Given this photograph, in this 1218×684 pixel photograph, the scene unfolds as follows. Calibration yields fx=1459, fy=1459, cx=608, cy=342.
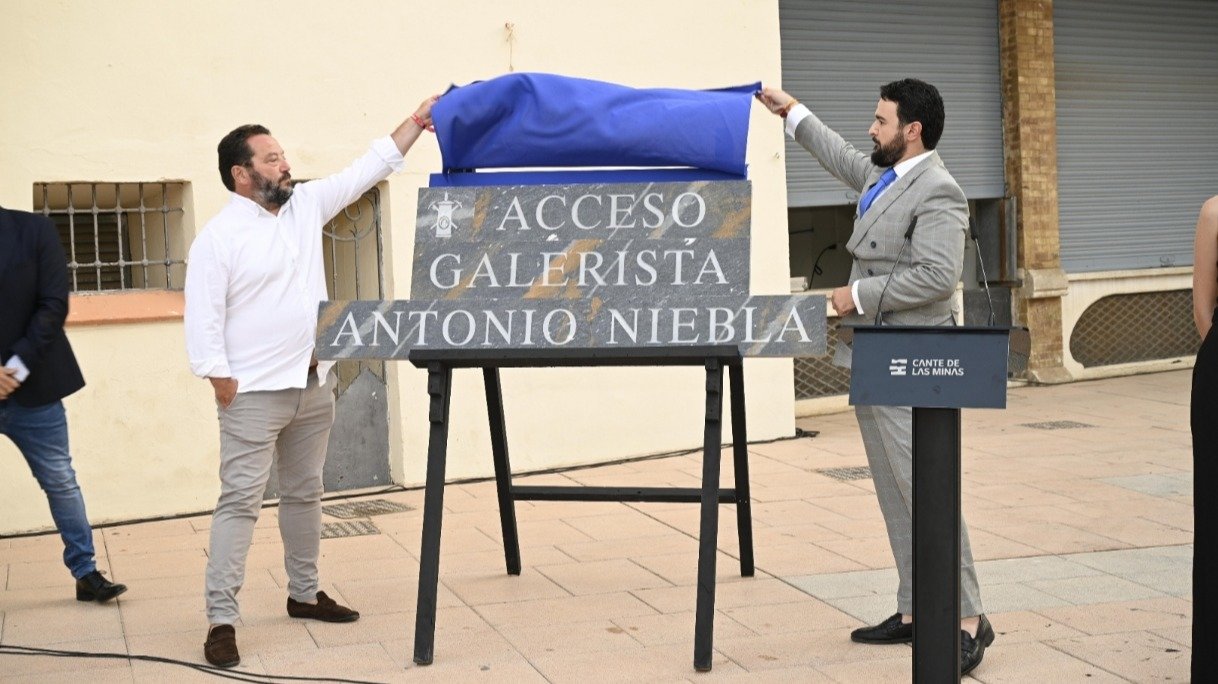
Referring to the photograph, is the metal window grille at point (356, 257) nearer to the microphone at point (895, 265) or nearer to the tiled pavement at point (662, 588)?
the tiled pavement at point (662, 588)

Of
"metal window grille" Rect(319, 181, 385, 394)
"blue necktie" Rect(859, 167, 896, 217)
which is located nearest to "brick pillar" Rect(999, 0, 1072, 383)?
"metal window grille" Rect(319, 181, 385, 394)

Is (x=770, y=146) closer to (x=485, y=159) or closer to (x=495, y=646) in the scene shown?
(x=485, y=159)

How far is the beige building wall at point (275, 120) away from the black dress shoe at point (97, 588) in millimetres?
1758

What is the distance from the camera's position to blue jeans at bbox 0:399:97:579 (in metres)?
6.18

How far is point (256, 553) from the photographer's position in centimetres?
732

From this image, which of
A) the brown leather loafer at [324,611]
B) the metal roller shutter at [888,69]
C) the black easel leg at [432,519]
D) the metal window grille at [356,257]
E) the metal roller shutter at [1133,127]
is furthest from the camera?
the metal roller shutter at [1133,127]

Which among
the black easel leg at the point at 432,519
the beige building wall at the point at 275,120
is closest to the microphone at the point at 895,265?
the black easel leg at the point at 432,519

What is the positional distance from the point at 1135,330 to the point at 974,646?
31.9 ft

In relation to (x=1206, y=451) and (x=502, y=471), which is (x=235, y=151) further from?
(x=1206, y=451)

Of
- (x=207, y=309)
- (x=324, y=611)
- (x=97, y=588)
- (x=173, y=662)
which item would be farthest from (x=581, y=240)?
(x=97, y=588)

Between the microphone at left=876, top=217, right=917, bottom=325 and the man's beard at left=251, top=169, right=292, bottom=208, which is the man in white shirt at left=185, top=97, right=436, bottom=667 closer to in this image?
the man's beard at left=251, top=169, right=292, bottom=208

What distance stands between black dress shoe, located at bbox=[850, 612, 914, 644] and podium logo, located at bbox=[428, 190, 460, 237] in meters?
2.18

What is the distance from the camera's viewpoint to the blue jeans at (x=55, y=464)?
6.18 metres

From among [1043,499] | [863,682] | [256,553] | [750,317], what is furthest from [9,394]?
[1043,499]
